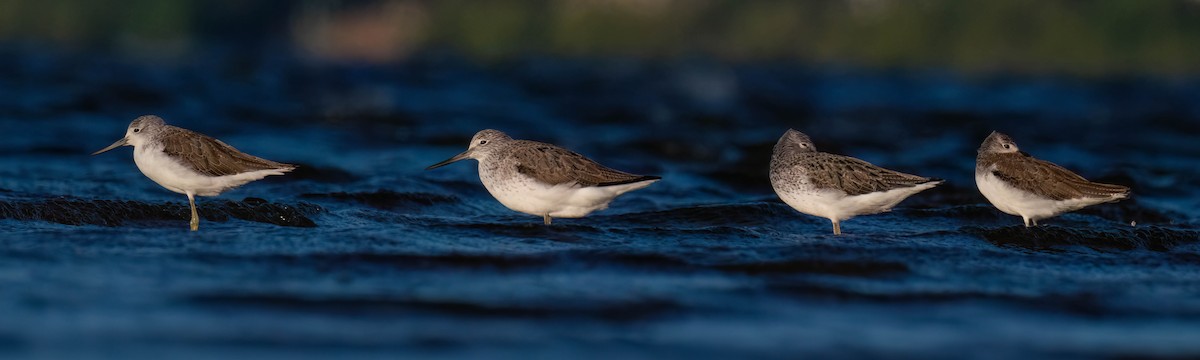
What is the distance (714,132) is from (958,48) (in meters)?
41.0

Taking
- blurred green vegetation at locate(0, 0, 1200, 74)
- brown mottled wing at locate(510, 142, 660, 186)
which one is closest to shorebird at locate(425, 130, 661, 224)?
brown mottled wing at locate(510, 142, 660, 186)

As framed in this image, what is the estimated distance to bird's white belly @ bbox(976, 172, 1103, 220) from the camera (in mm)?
10031

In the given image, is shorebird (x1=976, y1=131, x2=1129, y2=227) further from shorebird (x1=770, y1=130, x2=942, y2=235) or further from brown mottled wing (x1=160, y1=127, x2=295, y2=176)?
brown mottled wing (x1=160, y1=127, x2=295, y2=176)

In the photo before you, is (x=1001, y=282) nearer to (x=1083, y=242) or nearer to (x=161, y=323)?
(x=1083, y=242)

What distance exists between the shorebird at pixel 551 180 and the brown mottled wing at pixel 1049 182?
2658 millimetres

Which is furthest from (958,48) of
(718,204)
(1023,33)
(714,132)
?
(718,204)

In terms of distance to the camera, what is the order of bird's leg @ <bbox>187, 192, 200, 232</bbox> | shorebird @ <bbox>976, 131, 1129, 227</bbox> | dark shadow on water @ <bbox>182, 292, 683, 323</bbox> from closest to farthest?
1. dark shadow on water @ <bbox>182, 292, 683, 323</bbox>
2. bird's leg @ <bbox>187, 192, 200, 232</bbox>
3. shorebird @ <bbox>976, 131, 1129, 227</bbox>

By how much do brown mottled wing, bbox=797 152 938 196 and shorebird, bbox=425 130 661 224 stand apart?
119 cm

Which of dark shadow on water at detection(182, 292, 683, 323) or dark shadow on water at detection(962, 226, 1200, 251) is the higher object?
dark shadow on water at detection(962, 226, 1200, 251)

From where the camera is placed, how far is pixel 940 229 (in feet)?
35.7

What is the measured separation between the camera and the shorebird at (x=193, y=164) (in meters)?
9.48

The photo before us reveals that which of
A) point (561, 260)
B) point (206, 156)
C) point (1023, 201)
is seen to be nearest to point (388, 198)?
point (206, 156)

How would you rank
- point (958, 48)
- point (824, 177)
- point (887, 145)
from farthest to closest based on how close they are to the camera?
point (958, 48) → point (887, 145) → point (824, 177)

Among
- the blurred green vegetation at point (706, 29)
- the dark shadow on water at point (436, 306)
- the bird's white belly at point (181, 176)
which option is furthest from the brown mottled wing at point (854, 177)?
the blurred green vegetation at point (706, 29)
